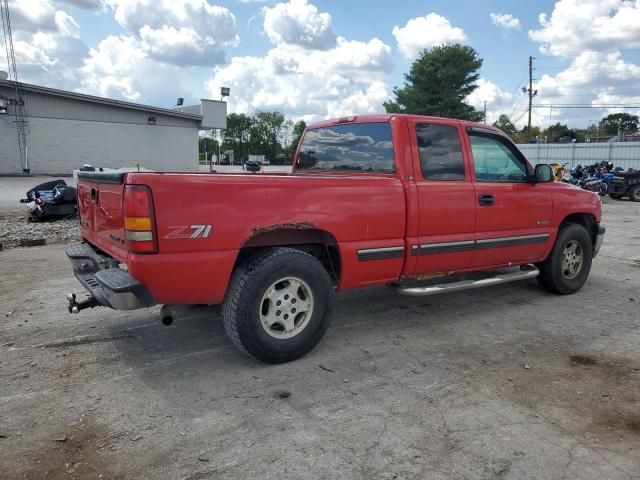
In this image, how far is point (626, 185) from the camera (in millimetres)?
18953

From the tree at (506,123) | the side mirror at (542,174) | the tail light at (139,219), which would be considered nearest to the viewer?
the tail light at (139,219)

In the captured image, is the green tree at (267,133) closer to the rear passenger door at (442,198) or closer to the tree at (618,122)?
the tree at (618,122)

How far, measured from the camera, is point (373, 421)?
9.89ft

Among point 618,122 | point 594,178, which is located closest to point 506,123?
point 618,122

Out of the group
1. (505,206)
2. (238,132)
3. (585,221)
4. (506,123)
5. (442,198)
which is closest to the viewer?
(442,198)

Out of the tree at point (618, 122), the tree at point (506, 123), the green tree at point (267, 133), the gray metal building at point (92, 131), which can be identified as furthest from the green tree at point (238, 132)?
the tree at point (618, 122)

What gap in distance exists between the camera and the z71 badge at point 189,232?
326cm

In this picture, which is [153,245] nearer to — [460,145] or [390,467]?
[390,467]

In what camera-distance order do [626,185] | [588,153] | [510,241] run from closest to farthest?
[510,241], [626,185], [588,153]

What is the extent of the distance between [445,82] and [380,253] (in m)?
41.9

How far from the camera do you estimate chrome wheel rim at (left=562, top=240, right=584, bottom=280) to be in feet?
19.2

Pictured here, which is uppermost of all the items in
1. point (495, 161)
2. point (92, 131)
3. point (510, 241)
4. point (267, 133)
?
point (267, 133)

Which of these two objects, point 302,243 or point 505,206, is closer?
point 302,243

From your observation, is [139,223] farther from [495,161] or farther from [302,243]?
[495,161]
